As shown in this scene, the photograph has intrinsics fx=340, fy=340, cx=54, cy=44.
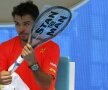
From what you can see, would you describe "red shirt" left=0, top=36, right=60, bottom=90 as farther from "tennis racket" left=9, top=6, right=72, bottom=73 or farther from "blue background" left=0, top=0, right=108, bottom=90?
"blue background" left=0, top=0, right=108, bottom=90

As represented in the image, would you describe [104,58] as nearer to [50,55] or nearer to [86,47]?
[86,47]

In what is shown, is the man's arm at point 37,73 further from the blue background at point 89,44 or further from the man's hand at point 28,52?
the blue background at point 89,44

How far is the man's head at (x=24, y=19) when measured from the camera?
4.78 ft

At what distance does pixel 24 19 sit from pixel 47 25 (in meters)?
0.18

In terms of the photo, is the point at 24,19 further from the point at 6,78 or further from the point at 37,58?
the point at 6,78

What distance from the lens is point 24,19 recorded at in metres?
1.47

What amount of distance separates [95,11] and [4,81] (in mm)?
2512

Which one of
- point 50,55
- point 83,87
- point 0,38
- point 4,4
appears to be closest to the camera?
point 50,55

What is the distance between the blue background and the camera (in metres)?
3.54

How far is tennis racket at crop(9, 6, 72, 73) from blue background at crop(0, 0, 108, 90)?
7.02 ft

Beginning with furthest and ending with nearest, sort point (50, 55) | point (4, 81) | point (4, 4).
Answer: point (4, 4) → point (50, 55) → point (4, 81)

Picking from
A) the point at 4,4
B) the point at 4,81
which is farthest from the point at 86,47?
the point at 4,81

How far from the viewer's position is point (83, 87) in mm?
3568

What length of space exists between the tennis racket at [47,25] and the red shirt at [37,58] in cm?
17
